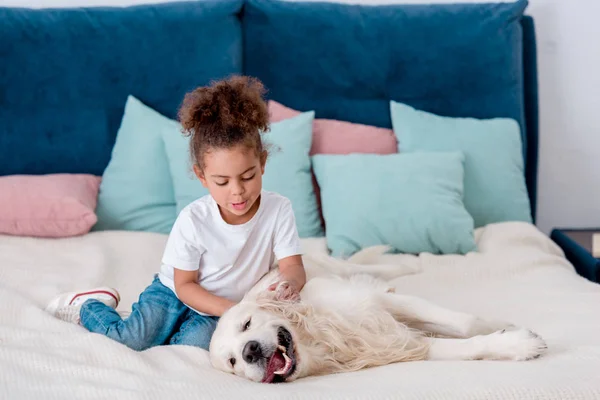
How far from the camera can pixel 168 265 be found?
1939 mm

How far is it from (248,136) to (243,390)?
59 cm

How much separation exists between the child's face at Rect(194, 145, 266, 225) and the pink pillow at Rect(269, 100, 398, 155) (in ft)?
3.68

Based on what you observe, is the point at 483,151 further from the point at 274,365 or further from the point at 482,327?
the point at 274,365

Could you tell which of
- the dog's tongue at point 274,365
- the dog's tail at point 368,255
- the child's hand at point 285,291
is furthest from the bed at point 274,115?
the dog's tongue at point 274,365

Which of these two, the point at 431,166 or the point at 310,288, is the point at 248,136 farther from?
the point at 431,166

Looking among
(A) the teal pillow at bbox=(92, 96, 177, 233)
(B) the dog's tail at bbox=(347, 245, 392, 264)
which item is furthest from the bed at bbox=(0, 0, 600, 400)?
(B) the dog's tail at bbox=(347, 245, 392, 264)

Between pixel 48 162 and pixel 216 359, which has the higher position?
pixel 48 162

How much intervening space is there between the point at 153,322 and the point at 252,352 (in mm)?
489

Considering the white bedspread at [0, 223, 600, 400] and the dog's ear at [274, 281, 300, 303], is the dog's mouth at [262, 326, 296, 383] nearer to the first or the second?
the white bedspread at [0, 223, 600, 400]

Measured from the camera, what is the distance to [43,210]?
265 centimetres

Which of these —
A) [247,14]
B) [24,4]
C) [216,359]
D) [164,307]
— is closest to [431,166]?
[247,14]

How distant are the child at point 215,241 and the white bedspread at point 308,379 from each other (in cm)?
12

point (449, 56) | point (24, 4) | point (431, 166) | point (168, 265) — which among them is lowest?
point (168, 265)

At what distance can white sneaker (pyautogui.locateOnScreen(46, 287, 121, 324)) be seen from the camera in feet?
6.63
